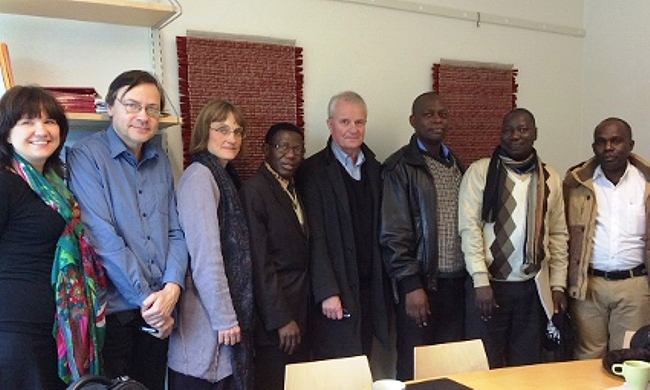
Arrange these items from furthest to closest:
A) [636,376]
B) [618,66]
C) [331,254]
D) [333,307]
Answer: [618,66]
[331,254]
[333,307]
[636,376]

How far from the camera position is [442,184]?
9.27 ft

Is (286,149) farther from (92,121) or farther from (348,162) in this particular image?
(92,121)

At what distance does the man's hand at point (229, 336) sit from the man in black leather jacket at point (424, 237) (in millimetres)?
849

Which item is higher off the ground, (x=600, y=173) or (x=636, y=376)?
(x=600, y=173)

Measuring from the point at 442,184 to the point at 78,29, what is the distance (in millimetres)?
1796

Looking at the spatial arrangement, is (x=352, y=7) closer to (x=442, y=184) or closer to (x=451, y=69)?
(x=451, y=69)

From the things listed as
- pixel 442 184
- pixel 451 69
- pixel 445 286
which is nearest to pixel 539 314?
pixel 445 286

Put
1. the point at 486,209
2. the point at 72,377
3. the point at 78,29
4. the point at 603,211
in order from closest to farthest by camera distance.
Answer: the point at 72,377 → the point at 78,29 → the point at 486,209 → the point at 603,211

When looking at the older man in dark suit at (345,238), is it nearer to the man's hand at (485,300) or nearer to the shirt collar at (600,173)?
the man's hand at (485,300)

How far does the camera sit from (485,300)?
265 centimetres

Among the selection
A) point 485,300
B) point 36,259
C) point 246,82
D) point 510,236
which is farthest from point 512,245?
point 36,259

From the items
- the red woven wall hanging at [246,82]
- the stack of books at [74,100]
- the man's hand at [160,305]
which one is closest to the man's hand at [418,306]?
the red woven wall hanging at [246,82]

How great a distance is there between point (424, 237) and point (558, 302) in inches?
28.9

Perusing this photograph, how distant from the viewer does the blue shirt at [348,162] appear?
2.83 metres
